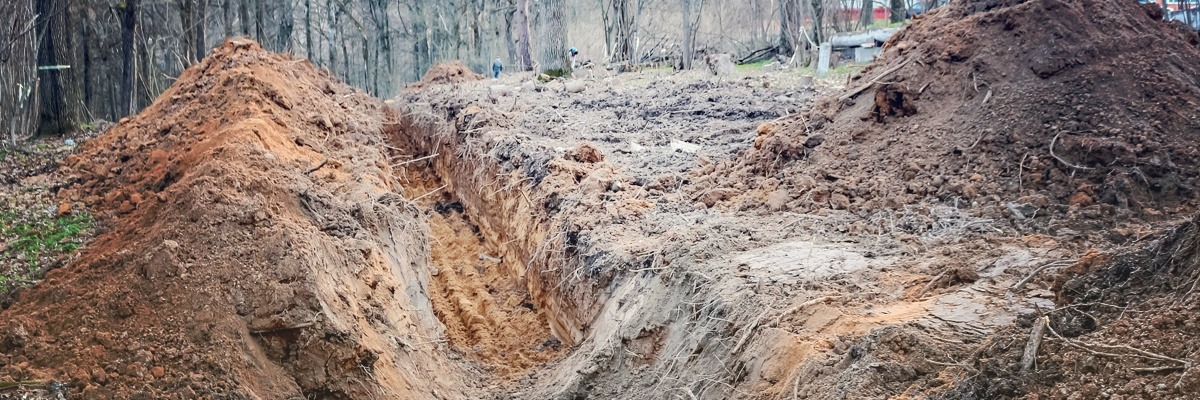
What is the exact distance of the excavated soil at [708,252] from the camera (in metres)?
3.63

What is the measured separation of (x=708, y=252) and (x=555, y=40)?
1465 cm

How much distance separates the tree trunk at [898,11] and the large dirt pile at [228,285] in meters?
15.0

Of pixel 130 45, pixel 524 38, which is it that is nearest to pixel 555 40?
pixel 524 38

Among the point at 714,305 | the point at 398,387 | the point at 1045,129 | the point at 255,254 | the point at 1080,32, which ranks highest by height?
the point at 1080,32

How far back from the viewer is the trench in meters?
7.21

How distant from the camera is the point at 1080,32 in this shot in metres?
6.47

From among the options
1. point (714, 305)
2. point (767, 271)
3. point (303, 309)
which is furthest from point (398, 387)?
point (767, 271)

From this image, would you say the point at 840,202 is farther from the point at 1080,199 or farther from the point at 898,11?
the point at 898,11

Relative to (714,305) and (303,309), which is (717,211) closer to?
→ (714,305)

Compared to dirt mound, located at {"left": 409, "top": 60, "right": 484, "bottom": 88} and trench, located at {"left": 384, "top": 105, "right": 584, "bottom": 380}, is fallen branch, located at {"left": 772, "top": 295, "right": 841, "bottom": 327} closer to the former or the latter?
trench, located at {"left": 384, "top": 105, "right": 584, "bottom": 380}

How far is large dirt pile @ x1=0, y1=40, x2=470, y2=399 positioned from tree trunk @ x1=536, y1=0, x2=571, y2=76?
11.1m

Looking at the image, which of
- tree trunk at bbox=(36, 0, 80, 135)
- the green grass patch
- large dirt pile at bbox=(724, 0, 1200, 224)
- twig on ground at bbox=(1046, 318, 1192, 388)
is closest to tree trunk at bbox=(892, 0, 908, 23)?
large dirt pile at bbox=(724, 0, 1200, 224)

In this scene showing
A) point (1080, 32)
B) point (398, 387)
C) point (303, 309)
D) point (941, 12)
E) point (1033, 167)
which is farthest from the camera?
point (941, 12)

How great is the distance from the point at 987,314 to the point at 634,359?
7.52ft
